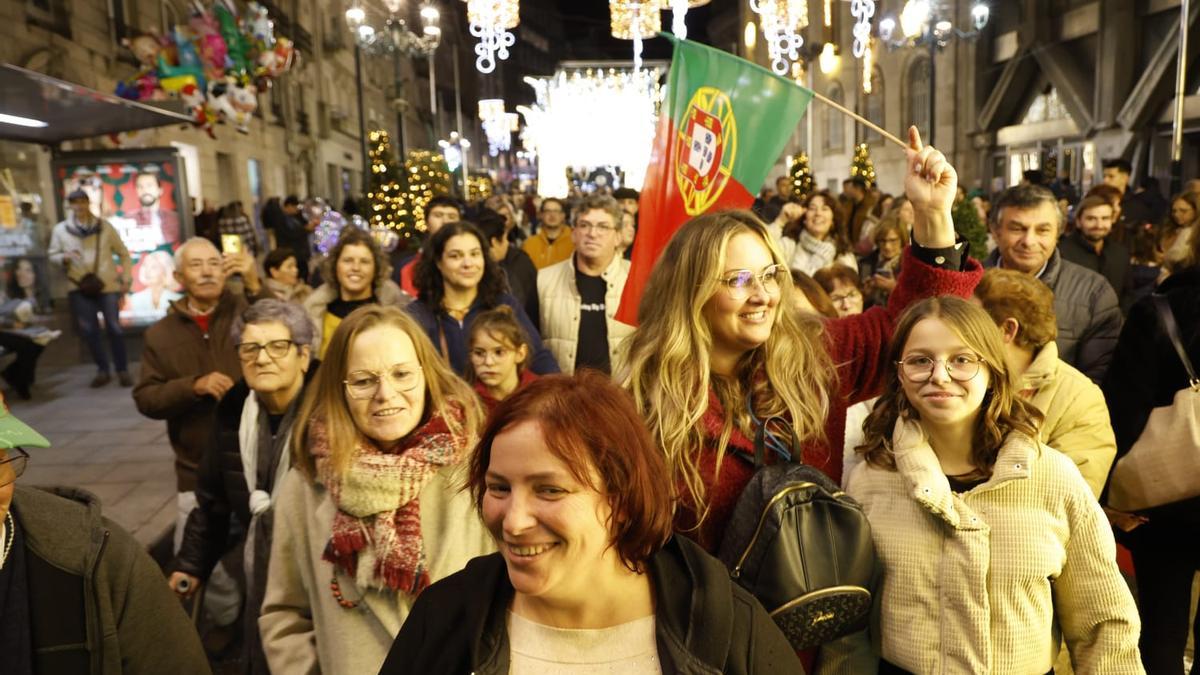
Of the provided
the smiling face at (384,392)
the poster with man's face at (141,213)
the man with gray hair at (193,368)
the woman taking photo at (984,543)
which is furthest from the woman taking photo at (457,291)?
the poster with man's face at (141,213)

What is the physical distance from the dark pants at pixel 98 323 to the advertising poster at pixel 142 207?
0.60 metres

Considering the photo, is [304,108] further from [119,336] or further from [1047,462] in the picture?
[1047,462]

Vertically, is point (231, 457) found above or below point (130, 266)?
below

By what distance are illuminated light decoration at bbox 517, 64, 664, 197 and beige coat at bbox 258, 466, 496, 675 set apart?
1951cm

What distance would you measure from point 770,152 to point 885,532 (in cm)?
206

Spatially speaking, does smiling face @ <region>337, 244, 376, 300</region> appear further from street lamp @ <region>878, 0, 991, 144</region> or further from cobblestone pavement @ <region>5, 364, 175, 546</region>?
street lamp @ <region>878, 0, 991, 144</region>

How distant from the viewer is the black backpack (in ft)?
6.48

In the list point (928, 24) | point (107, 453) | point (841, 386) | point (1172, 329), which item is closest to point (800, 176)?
point (928, 24)

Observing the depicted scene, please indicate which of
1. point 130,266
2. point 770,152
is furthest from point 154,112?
point 770,152

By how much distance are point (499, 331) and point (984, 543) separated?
8.51 feet

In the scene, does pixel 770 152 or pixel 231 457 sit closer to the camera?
pixel 231 457

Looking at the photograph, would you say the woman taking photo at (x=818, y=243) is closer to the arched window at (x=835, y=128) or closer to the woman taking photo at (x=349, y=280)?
the woman taking photo at (x=349, y=280)

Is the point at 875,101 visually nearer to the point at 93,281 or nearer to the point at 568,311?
the point at 93,281

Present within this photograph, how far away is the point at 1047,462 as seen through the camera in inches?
92.7
